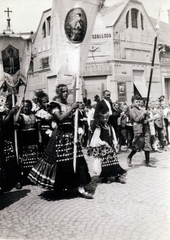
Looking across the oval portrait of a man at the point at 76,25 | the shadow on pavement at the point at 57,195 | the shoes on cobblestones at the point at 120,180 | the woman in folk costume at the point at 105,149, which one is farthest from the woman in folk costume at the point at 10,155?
the shoes on cobblestones at the point at 120,180

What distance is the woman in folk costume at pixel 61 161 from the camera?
4000mm

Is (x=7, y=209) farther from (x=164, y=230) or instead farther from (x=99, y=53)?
(x=99, y=53)

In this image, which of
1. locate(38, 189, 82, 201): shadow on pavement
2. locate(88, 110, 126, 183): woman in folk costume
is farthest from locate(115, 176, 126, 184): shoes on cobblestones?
locate(38, 189, 82, 201): shadow on pavement

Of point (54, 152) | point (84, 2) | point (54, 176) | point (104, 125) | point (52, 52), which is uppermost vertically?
point (84, 2)

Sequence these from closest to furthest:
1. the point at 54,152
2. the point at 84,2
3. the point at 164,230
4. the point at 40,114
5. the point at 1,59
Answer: the point at 164,230
the point at 84,2
the point at 54,152
the point at 1,59
the point at 40,114

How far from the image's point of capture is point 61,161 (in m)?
4.04

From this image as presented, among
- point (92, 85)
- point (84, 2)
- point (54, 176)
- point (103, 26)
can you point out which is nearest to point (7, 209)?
point (54, 176)

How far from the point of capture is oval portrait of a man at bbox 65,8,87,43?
3797mm

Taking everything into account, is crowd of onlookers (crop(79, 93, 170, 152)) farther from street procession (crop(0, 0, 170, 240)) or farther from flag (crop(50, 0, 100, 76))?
flag (crop(50, 0, 100, 76))

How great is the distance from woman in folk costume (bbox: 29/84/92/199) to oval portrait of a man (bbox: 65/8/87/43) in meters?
0.70

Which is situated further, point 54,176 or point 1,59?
point 1,59

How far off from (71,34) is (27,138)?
209 centimetres

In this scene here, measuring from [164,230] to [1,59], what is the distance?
3.43 metres

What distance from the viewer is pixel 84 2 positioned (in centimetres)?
378
